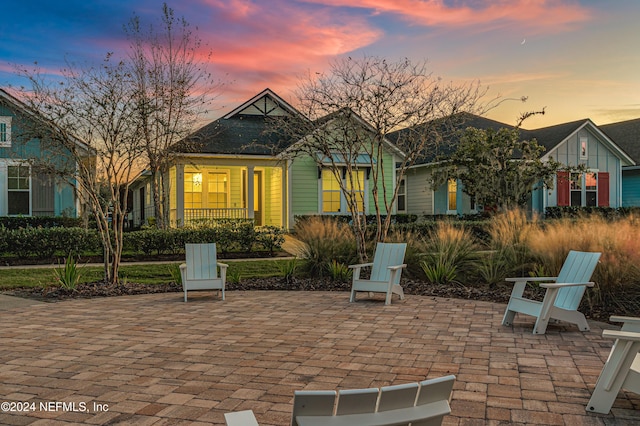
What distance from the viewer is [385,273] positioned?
29.4 feet

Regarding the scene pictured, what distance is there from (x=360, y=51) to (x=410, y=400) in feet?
34.3

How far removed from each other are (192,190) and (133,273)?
977 centimetres

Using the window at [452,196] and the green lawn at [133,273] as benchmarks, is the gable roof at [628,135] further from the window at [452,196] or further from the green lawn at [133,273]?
the green lawn at [133,273]

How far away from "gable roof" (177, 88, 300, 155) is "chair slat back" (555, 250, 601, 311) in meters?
12.6

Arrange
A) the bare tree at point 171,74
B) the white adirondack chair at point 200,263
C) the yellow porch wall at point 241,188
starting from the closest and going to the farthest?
the white adirondack chair at point 200,263 < the bare tree at point 171,74 < the yellow porch wall at point 241,188

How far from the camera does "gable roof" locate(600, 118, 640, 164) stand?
2684cm

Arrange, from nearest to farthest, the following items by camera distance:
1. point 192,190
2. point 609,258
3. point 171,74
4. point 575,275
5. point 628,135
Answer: point 575,275 → point 609,258 → point 171,74 → point 192,190 → point 628,135

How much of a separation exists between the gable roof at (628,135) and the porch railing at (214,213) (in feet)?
61.3

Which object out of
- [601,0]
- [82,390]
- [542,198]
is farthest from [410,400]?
[542,198]

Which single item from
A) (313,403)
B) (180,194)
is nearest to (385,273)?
(313,403)

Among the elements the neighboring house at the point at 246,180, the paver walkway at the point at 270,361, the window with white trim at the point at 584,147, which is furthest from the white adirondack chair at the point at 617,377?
the window with white trim at the point at 584,147

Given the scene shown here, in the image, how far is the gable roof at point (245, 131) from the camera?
806 inches

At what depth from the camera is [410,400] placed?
81.8 inches

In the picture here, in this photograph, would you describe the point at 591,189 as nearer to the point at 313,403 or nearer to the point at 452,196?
the point at 452,196
